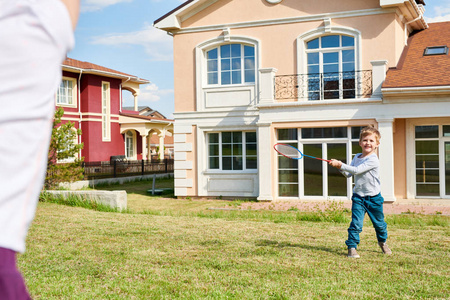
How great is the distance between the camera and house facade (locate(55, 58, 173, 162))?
1200 inches

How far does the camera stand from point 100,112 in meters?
31.7

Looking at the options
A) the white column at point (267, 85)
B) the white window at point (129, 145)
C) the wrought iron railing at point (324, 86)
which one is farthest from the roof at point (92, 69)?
the wrought iron railing at point (324, 86)

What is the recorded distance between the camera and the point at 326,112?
1669 cm

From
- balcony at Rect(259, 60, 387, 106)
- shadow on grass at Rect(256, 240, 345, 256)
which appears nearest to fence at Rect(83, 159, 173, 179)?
balcony at Rect(259, 60, 387, 106)

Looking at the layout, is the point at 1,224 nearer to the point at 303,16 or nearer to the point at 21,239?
the point at 21,239

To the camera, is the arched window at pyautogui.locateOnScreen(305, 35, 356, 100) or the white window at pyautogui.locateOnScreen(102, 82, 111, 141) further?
the white window at pyautogui.locateOnScreen(102, 82, 111, 141)

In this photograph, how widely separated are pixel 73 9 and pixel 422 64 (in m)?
17.7

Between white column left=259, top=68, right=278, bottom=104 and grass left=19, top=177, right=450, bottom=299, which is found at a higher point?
white column left=259, top=68, right=278, bottom=104

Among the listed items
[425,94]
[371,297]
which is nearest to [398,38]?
[425,94]

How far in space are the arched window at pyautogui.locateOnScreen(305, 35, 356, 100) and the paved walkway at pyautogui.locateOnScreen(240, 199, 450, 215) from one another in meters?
3.76

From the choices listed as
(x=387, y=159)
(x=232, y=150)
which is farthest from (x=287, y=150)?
(x=232, y=150)

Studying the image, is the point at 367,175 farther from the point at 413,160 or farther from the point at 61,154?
the point at 61,154

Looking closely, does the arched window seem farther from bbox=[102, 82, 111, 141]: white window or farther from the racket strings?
bbox=[102, 82, 111, 141]: white window

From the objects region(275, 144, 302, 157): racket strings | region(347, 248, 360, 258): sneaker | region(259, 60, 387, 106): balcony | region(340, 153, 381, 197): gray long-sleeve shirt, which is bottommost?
region(347, 248, 360, 258): sneaker
